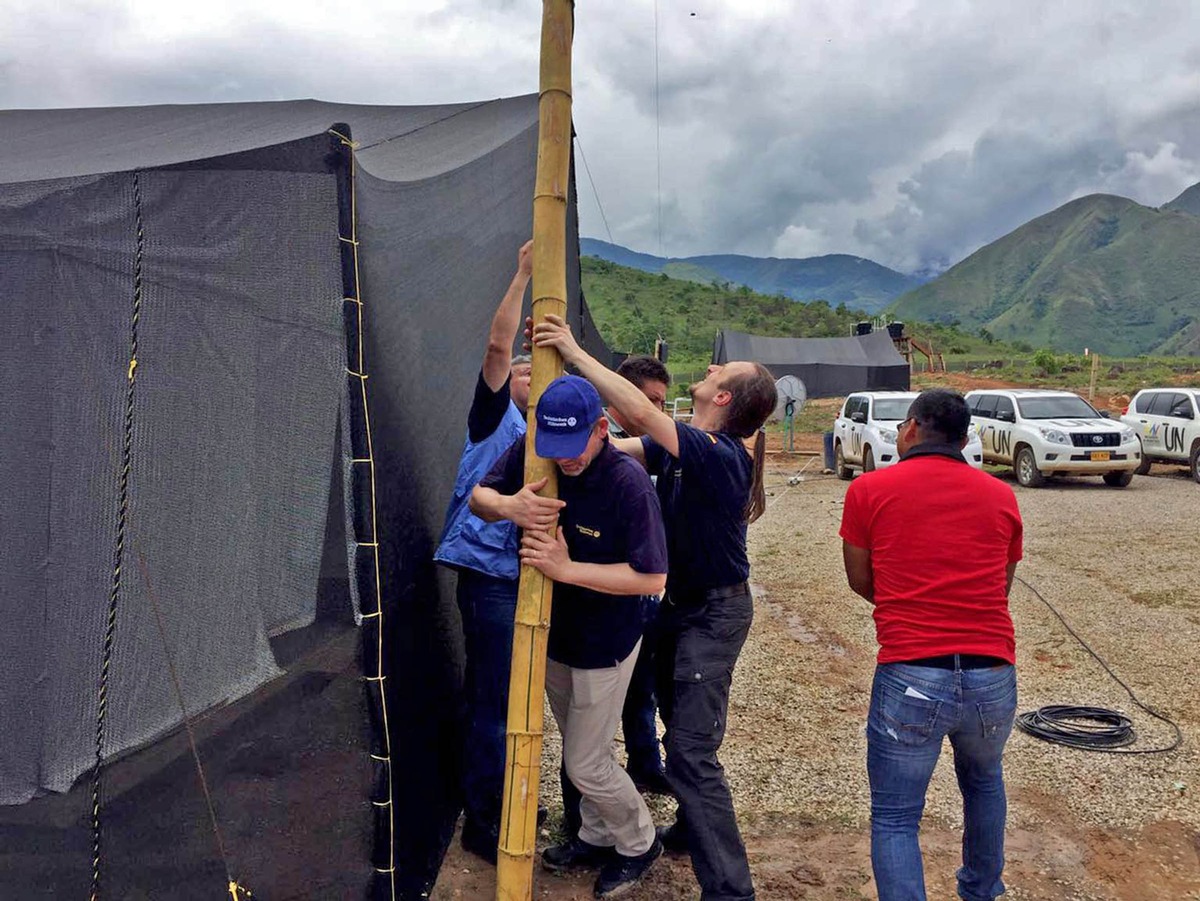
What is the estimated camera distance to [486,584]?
11.0 ft

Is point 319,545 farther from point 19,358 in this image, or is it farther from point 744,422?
point 744,422

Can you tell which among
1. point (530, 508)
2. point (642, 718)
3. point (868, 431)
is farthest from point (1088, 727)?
point (868, 431)

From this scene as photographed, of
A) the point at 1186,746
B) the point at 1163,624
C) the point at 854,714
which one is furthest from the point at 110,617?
the point at 1163,624

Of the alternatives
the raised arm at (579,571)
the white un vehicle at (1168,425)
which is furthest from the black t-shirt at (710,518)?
the white un vehicle at (1168,425)

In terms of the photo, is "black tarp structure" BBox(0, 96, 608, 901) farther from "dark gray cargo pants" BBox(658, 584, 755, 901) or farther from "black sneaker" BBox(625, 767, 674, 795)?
"black sneaker" BBox(625, 767, 674, 795)

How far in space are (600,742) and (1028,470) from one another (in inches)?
552

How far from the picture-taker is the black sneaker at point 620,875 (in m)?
A: 3.37

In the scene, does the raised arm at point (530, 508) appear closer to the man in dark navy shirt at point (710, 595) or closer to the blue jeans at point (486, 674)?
the man in dark navy shirt at point (710, 595)

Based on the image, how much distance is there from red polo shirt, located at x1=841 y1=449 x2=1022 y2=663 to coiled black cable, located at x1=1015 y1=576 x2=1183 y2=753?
2.59m

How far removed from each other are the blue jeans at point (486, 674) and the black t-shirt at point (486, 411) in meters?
0.51

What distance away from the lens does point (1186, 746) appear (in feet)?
16.0

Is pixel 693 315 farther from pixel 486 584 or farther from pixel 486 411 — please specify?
pixel 486 584

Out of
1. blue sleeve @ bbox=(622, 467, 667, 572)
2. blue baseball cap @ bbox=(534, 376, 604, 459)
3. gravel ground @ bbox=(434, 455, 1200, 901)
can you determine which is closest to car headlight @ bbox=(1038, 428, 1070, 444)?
gravel ground @ bbox=(434, 455, 1200, 901)

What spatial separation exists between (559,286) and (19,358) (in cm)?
172
